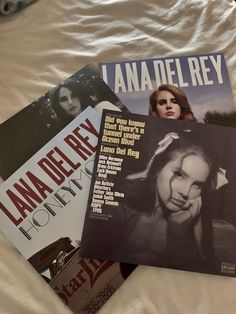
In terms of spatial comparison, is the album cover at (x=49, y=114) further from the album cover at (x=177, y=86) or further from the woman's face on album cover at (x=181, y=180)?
the woman's face on album cover at (x=181, y=180)

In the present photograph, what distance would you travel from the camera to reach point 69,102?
0.68 m

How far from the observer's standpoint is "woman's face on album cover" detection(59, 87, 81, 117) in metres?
0.67

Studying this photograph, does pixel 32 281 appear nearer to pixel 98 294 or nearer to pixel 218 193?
pixel 98 294

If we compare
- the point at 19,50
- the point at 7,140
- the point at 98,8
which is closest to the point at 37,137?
the point at 7,140

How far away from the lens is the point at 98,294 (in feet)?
1.83

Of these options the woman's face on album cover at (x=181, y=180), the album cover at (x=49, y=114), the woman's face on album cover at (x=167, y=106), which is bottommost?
the woman's face on album cover at (x=181, y=180)

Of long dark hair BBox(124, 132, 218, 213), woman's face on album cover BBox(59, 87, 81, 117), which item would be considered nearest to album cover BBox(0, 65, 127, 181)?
woman's face on album cover BBox(59, 87, 81, 117)

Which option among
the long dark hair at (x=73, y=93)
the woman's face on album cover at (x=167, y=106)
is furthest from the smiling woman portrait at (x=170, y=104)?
the long dark hair at (x=73, y=93)

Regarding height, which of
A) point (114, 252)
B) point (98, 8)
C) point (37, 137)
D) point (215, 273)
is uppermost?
point (98, 8)

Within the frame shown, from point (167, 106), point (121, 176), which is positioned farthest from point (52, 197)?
point (167, 106)

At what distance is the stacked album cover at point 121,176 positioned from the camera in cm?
57

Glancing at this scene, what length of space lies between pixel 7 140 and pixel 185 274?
33cm

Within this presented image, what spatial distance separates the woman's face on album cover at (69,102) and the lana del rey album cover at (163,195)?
0.16 ft

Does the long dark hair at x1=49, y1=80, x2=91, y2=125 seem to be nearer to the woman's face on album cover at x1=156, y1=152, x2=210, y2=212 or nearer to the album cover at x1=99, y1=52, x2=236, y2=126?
the album cover at x1=99, y1=52, x2=236, y2=126
